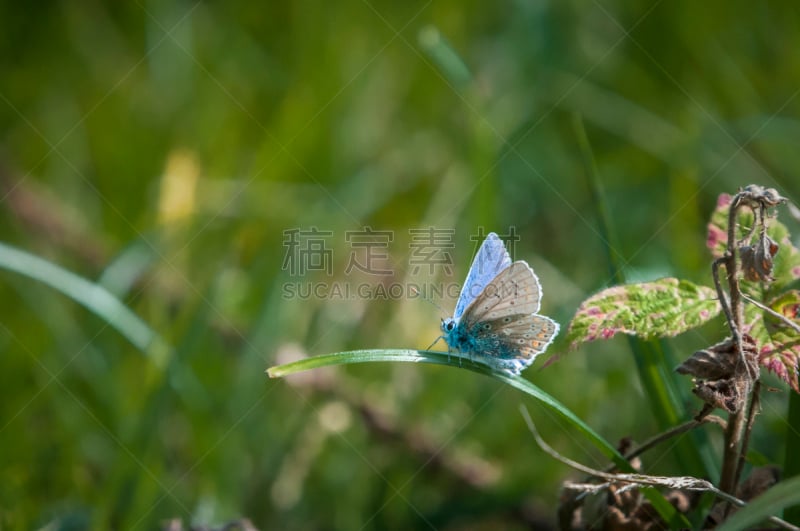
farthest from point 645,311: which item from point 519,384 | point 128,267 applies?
point 128,267

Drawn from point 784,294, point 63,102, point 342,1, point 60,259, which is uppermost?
point 342,1

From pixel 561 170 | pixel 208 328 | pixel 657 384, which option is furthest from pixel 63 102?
pixel 657 384

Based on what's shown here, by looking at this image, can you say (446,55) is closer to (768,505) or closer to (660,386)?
(660,386)

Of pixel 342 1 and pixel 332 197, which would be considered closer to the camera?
pixel 332 197

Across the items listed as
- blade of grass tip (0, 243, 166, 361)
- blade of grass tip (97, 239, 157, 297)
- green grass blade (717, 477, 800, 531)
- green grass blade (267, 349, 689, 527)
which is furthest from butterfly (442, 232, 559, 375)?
blade of grass tip (97, 239, 157, 297)

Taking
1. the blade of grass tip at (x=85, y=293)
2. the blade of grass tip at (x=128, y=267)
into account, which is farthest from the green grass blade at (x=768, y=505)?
the blade of grass tip at (x=128, y=267)

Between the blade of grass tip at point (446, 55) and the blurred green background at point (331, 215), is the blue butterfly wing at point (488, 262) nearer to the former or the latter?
the blurred green background at point (331, 215)

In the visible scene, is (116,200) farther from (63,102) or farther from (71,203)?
(63,102)
